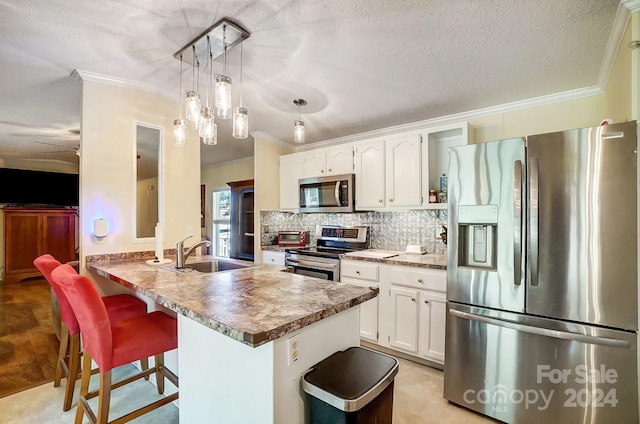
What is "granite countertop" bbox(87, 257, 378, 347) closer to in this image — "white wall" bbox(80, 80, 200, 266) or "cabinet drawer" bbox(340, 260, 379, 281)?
"white wall" bbox(80, 80, 200, 266)

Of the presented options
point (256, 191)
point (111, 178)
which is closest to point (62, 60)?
point (111, 178)

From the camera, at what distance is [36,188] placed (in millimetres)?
5871

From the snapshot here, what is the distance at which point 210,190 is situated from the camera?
6191 mm

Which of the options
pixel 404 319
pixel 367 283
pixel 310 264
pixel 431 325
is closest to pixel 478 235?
pixel 431 325

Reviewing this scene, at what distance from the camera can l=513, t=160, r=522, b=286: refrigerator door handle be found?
5.84 feet

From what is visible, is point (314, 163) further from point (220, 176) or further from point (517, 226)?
point (220, 176)

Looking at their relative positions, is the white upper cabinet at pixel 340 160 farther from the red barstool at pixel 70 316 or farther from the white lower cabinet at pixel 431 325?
the red barstool at pixel 70 316

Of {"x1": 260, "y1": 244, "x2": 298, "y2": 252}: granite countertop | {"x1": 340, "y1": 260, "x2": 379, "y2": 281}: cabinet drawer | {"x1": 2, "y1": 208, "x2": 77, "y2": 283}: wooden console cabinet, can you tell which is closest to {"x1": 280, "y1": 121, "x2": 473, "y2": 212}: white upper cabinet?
{"x1": 340, "y1": 260, "x2": 379, "y2": 281}: cabinet drawer

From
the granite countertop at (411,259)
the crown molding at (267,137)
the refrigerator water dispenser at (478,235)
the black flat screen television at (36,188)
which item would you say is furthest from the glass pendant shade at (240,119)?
the black flat screen television at (36,188)

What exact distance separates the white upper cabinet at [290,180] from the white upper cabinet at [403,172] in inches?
51.4

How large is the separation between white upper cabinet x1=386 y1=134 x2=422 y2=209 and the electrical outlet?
2237mm

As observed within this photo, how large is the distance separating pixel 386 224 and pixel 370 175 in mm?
643

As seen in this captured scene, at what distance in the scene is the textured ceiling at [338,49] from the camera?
5.27ft

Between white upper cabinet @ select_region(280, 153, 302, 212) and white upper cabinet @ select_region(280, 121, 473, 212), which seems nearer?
white upper cabinet @ select_region(280, 121, 473, 212)
